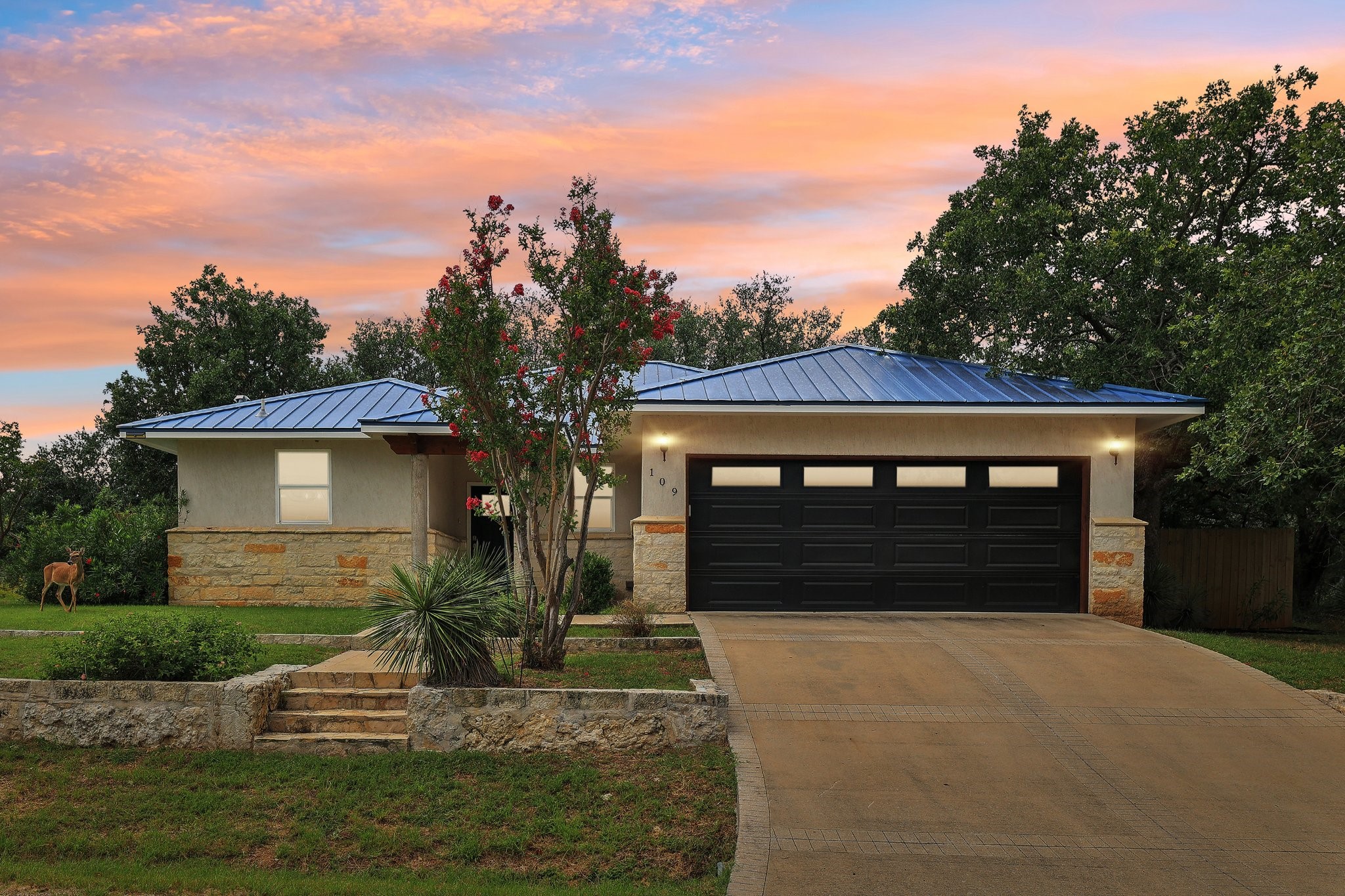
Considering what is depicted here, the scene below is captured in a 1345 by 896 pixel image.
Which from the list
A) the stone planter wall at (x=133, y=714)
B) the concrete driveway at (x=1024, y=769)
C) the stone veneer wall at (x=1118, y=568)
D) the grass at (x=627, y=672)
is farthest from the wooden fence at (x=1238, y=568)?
the stone planter wall at (x=133, y=714)

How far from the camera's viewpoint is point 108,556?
16109mm

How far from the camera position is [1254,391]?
10.2 metres

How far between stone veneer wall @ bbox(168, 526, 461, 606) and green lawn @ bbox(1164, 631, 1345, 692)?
12318 mm

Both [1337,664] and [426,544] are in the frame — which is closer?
[1337,664]

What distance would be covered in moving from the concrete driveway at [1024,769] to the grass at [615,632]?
25.9 inches

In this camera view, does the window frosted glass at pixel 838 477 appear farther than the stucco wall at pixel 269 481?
No

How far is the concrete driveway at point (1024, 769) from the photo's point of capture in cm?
546

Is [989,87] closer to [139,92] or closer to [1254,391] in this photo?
[1254,391]

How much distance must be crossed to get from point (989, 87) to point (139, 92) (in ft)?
42.5

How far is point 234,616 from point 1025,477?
12505mm

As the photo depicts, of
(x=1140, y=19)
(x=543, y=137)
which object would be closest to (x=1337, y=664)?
(x=1140, y=19)

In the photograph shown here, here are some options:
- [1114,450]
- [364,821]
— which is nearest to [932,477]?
[1114,450]

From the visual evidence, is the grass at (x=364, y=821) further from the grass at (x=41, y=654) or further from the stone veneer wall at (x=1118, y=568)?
the stone veneer wall at (x=1118, y=568)

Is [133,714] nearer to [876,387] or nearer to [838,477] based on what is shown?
[838,477]
